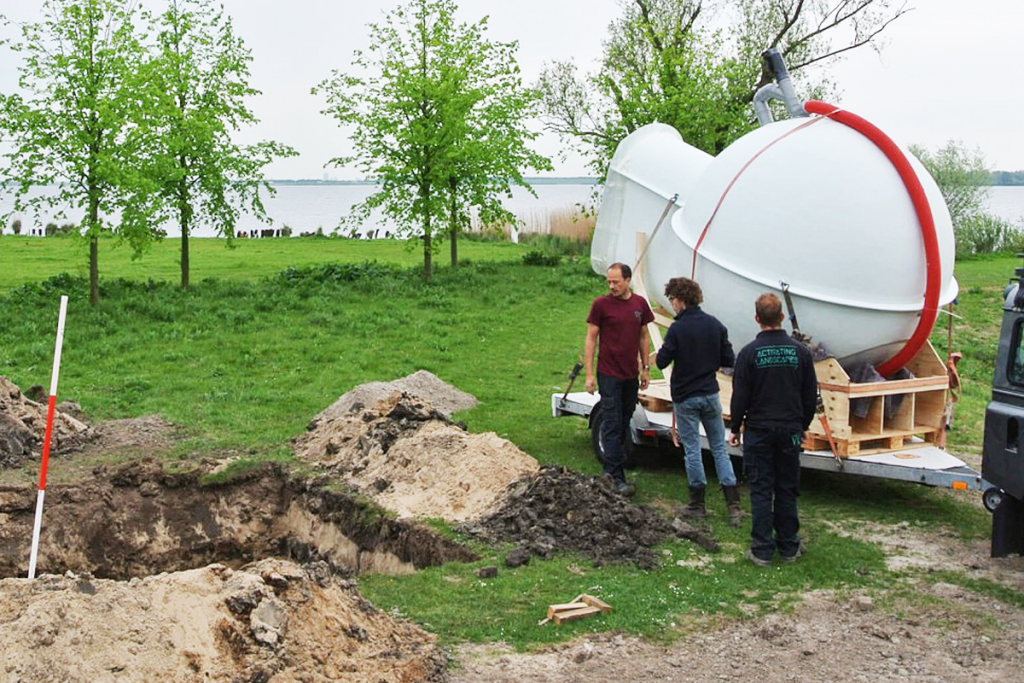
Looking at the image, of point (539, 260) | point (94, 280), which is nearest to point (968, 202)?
point (539, 260)

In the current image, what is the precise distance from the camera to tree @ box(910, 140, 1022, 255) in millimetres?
39125

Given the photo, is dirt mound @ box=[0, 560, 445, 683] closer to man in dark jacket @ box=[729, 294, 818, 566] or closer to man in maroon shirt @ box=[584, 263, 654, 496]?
man in dark jacket @ box=[729, 294, 818, 566]

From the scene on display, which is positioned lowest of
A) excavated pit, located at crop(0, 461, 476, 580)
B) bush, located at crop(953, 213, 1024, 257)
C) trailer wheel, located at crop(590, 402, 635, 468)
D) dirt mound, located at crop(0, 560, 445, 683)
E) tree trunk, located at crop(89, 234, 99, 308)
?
excavated pit, located at crop(0, 461, 476, 580)

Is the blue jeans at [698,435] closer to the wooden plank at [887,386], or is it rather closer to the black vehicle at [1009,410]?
the wooden plank at [887,386]

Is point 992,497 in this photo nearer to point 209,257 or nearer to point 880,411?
point 880,411

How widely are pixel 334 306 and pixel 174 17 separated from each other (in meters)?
7.21

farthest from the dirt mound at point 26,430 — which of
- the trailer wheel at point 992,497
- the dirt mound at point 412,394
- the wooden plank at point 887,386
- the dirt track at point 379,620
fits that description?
the trailer wheel at point 992,497

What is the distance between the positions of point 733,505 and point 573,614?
290 centimetres

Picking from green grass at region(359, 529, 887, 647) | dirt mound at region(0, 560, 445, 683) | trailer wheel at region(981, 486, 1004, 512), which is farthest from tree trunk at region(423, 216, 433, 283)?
dirt mound at region(0, 560, 445, 683)

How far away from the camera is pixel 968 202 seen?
43750 mm

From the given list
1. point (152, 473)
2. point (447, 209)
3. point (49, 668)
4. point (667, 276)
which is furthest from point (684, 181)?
point (447, 209)

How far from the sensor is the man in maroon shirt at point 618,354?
34.0ft

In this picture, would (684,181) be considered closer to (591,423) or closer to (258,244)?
(591,423)

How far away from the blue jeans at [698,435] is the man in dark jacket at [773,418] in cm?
91
